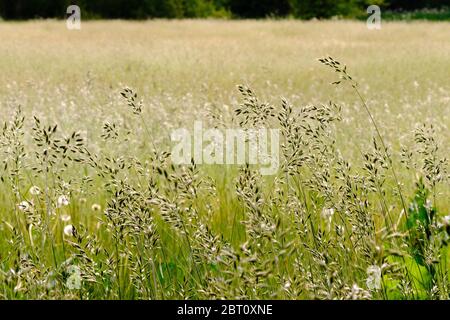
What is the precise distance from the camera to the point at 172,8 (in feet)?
129

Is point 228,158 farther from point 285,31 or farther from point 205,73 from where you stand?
point 285,31

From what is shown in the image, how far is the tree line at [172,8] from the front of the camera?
3528 centimetres

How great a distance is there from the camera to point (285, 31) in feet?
74.4

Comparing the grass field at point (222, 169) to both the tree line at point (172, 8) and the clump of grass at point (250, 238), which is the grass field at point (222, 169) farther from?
the tree line at point (172, 8)

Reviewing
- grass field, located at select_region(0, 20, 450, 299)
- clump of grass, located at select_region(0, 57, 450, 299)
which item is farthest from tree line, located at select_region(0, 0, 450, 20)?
clump of grass, located at select_region(0, 57, 450, 299)

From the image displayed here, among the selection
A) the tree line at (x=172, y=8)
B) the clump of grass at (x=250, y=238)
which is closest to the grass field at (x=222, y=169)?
the clump of grass at (x=250, y=238)

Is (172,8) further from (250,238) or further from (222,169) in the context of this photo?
(250,238)

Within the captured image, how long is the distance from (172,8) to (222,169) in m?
35.3

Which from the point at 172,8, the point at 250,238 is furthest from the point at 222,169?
the point at 172,8

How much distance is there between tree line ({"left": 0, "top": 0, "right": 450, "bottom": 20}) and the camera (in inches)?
1389

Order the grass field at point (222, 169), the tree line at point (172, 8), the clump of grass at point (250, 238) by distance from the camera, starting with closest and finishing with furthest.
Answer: the clump of grass at point (250, 238) < the grass field at point (222, 169) < the tree line at point (172, 8)

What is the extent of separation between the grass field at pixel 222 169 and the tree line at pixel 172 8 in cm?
1070

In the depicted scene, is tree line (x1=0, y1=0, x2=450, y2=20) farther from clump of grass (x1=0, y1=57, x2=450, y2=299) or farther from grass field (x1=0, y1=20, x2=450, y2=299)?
clump of grass (x1=0, y1=57, x2=450, y2=299)

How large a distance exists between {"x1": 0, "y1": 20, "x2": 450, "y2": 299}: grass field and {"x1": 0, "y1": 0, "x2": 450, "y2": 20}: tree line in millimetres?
10697
